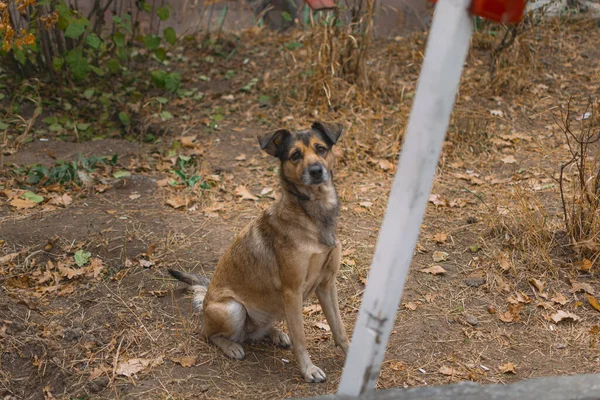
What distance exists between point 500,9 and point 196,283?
11.1 ft

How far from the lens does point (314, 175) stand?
13.2ft

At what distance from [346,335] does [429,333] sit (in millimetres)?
634

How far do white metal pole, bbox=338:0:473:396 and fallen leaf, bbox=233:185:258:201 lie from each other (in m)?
4.04

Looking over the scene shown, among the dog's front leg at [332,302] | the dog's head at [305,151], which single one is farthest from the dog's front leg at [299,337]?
the dog's head at [305,151]

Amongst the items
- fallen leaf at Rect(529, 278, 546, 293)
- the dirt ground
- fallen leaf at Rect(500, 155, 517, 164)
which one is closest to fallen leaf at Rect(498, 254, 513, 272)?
the dirt ground

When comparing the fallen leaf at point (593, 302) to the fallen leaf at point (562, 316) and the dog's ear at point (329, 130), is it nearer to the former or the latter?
the fallen leaf at point (562, 316)

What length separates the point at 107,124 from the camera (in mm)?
7949

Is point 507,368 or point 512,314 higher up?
point 512,314

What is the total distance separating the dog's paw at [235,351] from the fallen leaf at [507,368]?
1713 mm

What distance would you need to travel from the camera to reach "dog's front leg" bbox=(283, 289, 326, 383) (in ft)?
13.4

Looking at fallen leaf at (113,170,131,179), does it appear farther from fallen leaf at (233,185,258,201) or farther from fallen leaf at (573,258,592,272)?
fallen leaf at (573,258,592,272)

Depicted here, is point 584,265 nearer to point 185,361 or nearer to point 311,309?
point 311,309

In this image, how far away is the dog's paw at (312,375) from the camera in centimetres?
418

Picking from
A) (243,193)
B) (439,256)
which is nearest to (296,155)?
(439,256)
